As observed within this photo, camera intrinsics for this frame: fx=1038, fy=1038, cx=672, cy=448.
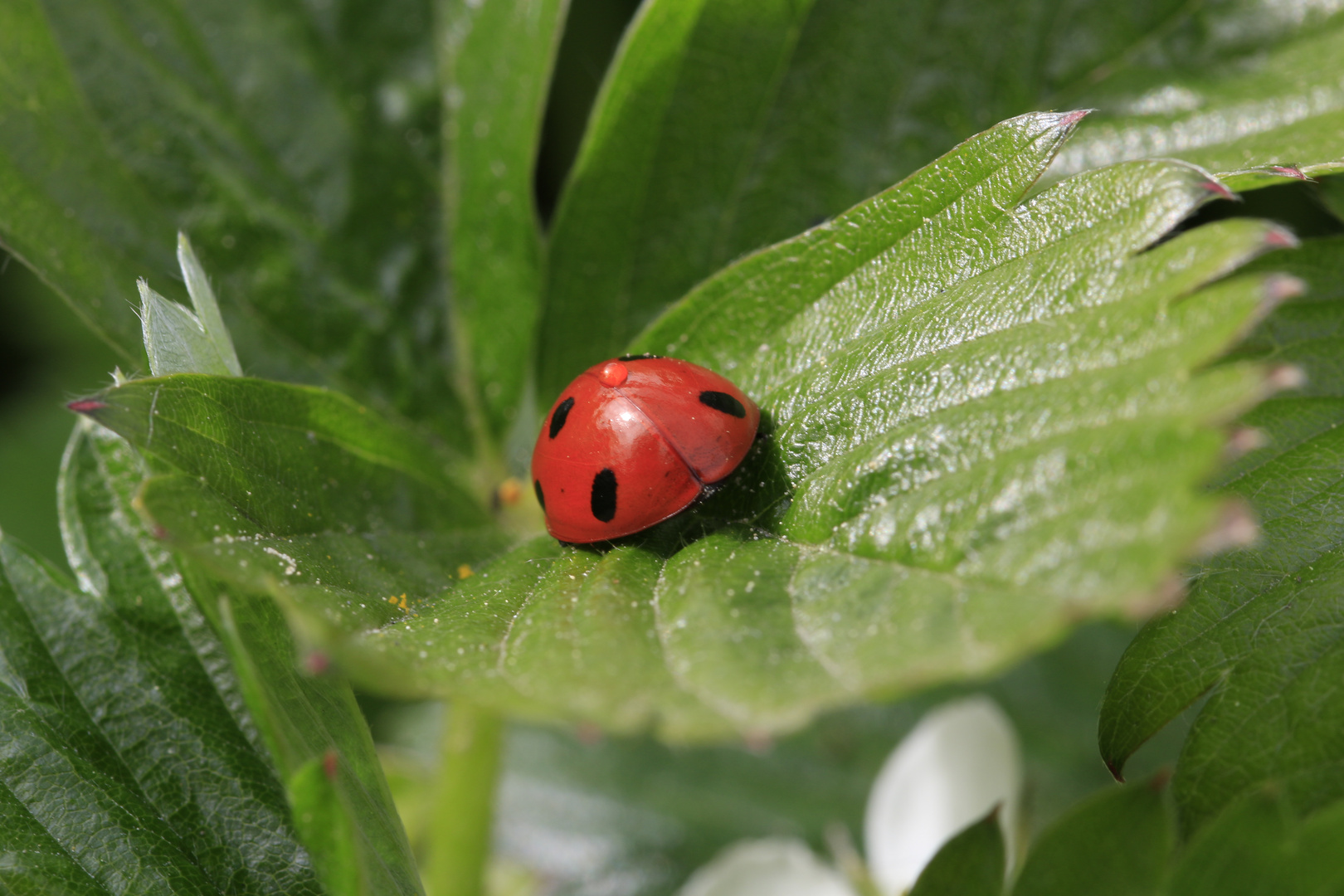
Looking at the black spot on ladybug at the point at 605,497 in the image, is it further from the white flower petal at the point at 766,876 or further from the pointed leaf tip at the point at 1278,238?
the white flower petal at the point at 766,876

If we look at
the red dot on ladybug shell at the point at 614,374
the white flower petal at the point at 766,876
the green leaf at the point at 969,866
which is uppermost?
the red dot on ladybug shell at the point at 614,374

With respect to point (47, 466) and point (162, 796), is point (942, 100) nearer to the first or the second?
point (162, 796)

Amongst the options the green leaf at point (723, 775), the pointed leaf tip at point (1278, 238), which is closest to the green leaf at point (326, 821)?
the pointed leaf tip at point (1278, 238)

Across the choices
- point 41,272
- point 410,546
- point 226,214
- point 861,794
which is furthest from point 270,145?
point 861,794

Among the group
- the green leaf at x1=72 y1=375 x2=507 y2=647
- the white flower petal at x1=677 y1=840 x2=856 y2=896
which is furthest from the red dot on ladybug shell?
the white flower petal at x1=677 y1=840 x2=856 y2=896

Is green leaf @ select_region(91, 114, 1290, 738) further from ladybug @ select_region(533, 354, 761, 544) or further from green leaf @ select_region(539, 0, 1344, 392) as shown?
green leaf @ select_region(539, 0, 1344, 392)
